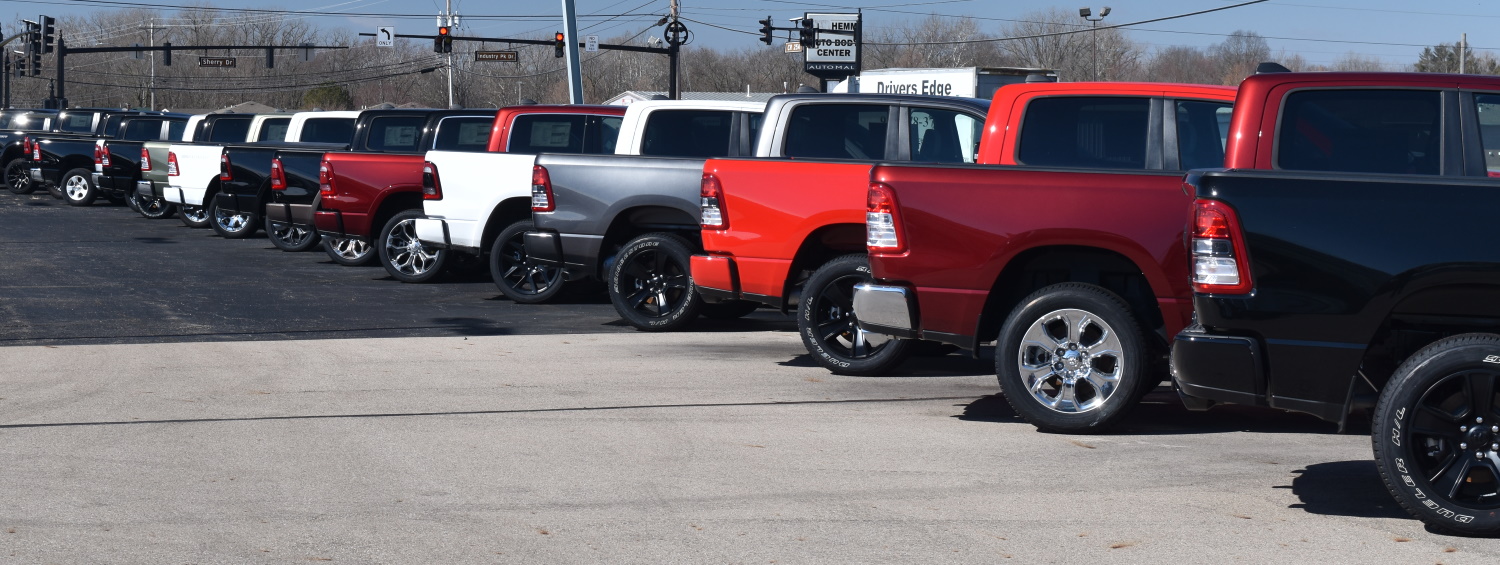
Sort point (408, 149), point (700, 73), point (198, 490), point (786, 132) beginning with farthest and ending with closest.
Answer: point (700, 73) < point (408, 149) < point (786, 132) < point (198, 490)

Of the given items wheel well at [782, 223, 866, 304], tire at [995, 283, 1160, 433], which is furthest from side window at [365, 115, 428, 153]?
tire at [995, 283, 1160, 433]

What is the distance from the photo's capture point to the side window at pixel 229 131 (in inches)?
941

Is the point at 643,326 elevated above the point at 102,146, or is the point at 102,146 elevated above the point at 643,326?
the point at 102,146

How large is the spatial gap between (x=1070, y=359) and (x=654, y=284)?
198 inches

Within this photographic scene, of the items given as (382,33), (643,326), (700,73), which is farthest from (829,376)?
(700,73)

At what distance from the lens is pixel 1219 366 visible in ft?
18.4

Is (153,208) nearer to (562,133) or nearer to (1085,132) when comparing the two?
(562,133)

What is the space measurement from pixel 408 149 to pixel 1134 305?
11.8 metres

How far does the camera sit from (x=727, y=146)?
12.1 m

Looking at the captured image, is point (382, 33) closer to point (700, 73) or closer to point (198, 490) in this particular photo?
point (198, 490)

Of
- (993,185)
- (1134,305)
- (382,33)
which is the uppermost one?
(382,33)

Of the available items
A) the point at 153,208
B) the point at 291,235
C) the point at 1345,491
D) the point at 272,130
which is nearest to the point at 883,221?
the point at 1345,491

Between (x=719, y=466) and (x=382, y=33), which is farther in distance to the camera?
(x=382, y=33)

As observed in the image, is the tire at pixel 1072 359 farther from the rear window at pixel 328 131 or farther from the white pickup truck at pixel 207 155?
the rear window at pixel 328 131
